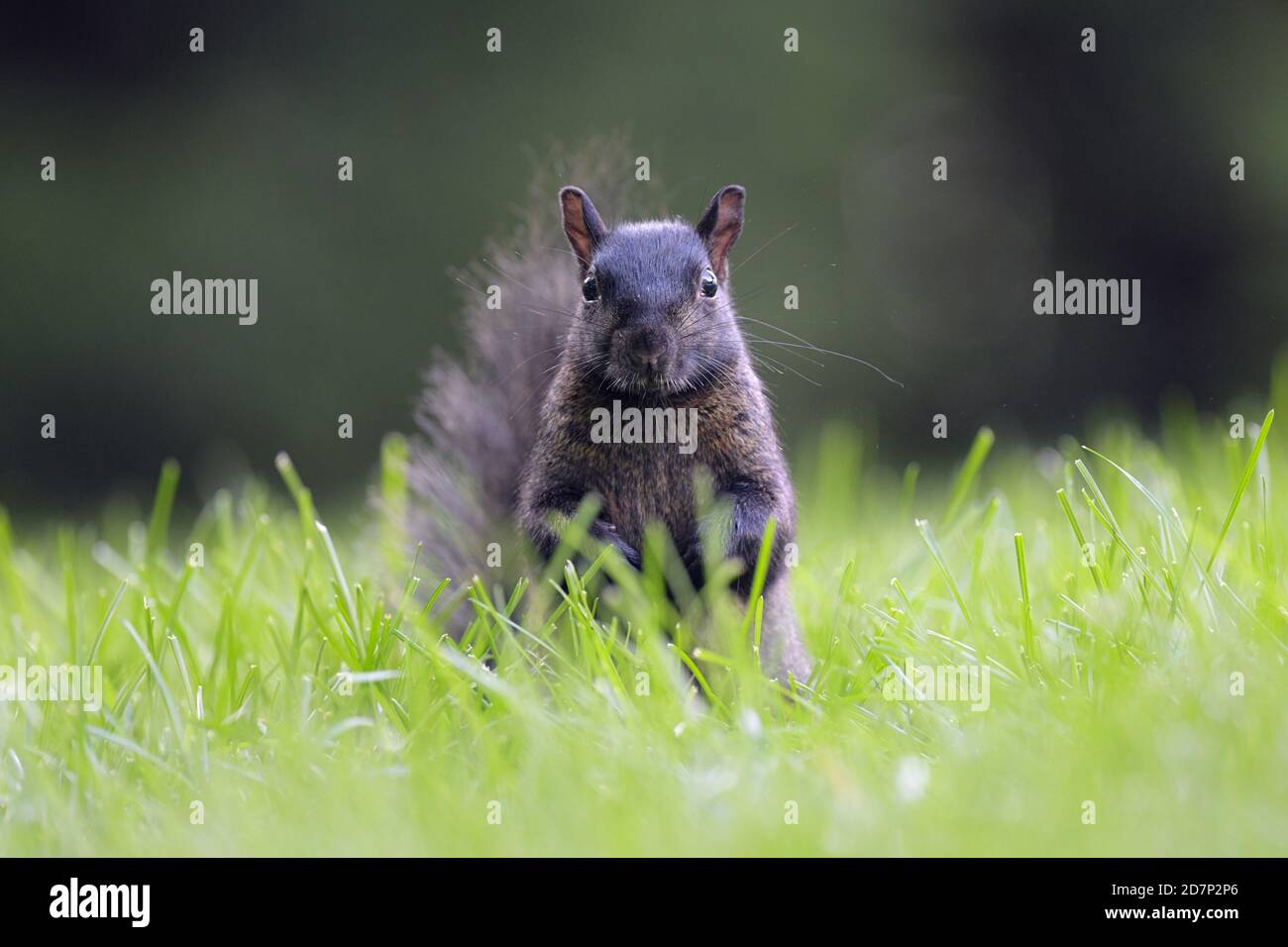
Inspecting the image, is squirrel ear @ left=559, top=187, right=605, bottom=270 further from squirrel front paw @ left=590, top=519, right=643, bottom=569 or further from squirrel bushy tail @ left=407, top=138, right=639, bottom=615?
squirrel front paw @ left=590, top=519, right=643, bottom=569

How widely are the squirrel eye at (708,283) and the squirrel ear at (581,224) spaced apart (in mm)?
241

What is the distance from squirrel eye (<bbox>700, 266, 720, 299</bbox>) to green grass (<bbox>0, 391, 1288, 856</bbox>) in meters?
0.58

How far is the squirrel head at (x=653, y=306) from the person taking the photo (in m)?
2.42

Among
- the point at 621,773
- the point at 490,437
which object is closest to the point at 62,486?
the point at 490,437

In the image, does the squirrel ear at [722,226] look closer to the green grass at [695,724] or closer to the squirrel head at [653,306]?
the squirrel head at [653,306]

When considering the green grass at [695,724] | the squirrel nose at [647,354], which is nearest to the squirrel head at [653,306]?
the squirrel nose at [647,354]

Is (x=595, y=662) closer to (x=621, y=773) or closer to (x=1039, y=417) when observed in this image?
(x=621, y=773)

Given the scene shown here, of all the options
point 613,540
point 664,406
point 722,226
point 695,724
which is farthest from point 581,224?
point 695,724

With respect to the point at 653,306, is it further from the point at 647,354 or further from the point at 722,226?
the point at 722,226

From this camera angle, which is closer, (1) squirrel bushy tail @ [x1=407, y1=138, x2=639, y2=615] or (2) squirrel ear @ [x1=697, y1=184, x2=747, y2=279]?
(2) squirrel ear @ [x1=697, y1=184, x2=747, y2=279]

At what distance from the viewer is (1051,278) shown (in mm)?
5871

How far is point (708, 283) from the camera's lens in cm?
259

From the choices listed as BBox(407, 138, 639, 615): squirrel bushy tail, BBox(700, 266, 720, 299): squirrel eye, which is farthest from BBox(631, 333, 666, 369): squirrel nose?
BBox(407, 138, 639, 615): squirrel bushy tail

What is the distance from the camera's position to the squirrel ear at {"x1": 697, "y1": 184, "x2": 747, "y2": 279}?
267cm
